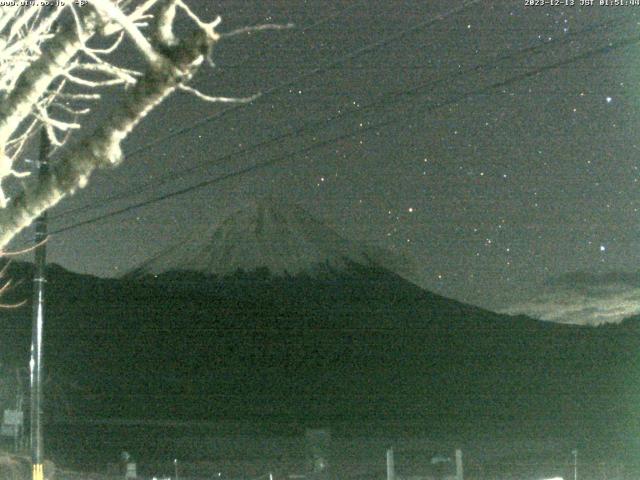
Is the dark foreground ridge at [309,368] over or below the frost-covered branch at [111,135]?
over

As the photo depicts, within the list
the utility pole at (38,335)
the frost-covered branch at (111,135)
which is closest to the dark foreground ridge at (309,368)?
the utility pole at (38,335)

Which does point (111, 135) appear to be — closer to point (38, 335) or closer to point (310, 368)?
point (38, 335)

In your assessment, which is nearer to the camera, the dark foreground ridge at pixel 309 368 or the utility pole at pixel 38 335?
the utility pole at pixel 38 335

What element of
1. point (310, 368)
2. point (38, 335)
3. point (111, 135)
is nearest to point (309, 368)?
point (310, 368)

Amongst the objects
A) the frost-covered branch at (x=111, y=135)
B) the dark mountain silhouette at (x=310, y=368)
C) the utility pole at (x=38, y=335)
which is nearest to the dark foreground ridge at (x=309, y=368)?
the dark mountain silhouette at (x=310, y=368)

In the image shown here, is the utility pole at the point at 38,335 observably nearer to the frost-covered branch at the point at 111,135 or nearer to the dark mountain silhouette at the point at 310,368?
the frost-covered branch at the point at 111,135

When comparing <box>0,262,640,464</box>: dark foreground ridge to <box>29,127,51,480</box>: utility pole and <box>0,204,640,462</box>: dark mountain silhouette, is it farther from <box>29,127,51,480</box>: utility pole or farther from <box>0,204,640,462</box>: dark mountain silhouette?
<box>29,127,51,480</box>: utility pole

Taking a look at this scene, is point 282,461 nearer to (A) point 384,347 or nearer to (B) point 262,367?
(B) point 262,367

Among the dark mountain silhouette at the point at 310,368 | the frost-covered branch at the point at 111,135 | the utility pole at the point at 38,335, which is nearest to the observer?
the frost-covered branch at the point at 111,135

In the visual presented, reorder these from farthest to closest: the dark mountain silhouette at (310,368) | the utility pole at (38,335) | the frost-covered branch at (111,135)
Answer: the dark mountain silhouette at (310,368) → the utility pole at (38,335) → the frost-covered branch at (111,135)

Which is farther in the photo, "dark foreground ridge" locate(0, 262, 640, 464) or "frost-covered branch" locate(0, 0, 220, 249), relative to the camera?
"dark foreground ridge" locate(0, 262, 640, 464)

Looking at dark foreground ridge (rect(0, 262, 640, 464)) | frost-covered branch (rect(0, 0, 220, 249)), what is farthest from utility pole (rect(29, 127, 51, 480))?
dark foreground ridge (rect(0, 262, 640, 464))

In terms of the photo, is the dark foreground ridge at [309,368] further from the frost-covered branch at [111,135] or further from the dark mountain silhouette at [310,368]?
the frost-covered branch at [111,135]
